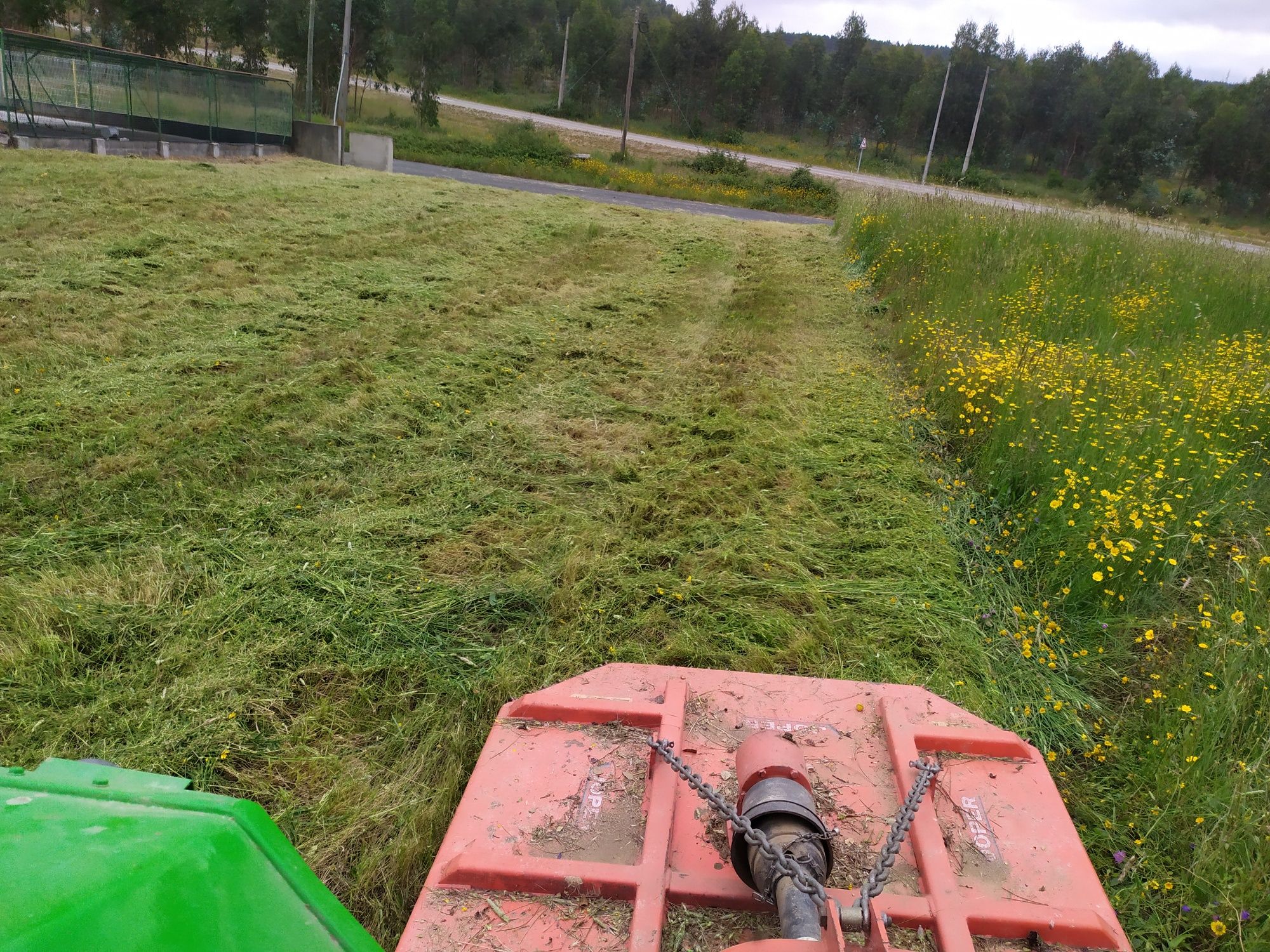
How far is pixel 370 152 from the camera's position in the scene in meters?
19.0

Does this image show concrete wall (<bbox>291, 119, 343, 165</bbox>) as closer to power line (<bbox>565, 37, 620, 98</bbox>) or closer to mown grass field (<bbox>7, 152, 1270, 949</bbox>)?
mown grass field (<bbox>7, 152, 1270, 949</bbox>)

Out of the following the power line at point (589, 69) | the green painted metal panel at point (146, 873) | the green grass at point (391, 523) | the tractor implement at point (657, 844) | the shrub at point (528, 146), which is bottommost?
the green grass at point (391, 523)

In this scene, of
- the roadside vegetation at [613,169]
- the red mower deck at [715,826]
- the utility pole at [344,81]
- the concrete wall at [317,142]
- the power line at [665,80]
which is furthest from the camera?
the power line at [665,80]

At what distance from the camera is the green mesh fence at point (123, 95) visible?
41.1ft

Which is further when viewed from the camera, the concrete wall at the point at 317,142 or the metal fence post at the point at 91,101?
the concrete wall at the point at 317,142

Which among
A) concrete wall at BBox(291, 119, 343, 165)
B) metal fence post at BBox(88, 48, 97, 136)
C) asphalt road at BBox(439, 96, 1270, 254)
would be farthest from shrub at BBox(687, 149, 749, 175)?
metal fence post at BBox(88, 48, 97, 136)

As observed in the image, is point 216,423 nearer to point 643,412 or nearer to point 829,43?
point 643,412

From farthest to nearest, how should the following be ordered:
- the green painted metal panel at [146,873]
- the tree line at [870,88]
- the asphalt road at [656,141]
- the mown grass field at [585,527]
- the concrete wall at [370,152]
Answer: the tree line at [870,88] < the asphalt road at [656,141] < the concrete wall at [370,152] < the mown grass field at [585,527] < the green painted metal panel at [146,873]

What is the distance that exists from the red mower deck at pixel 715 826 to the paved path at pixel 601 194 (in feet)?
63.1

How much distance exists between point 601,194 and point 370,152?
625 centimetres

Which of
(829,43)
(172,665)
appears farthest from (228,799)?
(829,43)

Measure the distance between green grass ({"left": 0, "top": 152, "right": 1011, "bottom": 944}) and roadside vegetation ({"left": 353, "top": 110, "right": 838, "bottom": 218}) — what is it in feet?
60.9

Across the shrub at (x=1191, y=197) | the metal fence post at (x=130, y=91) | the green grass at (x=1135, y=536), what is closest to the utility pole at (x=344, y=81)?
the metal fence post at (x=130, y=91)

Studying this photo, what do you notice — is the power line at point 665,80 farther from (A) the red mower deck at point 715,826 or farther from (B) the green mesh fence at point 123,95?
(A) the red mower deck at point 715,826
